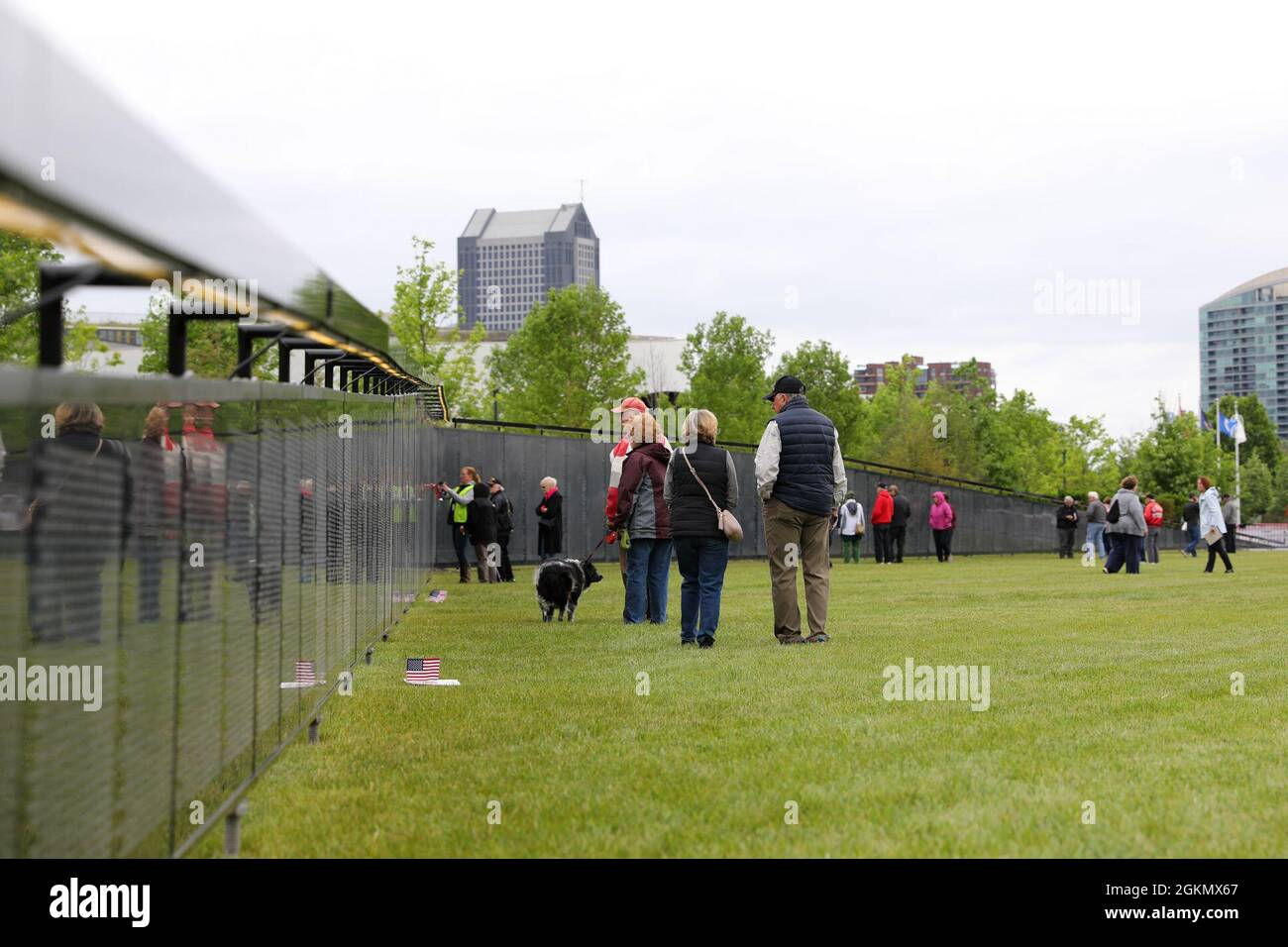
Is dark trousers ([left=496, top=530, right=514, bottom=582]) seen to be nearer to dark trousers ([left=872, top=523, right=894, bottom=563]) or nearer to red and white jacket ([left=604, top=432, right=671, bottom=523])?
red and white jacket ([left=604, top=432, right=671, bottom=523])

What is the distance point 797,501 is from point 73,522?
9836 mm

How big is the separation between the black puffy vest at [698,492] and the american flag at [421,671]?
333 centimetres

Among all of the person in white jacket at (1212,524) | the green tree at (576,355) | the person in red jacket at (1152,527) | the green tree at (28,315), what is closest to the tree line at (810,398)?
the green tree at (576,355)

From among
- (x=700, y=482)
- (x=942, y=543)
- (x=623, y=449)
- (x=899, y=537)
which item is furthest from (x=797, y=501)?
(x=942, y=543)

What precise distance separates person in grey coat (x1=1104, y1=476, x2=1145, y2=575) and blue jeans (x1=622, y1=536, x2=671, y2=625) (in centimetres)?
1484

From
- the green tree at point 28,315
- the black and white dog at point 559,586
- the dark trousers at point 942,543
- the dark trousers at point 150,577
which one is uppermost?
the green tree at point 28,315

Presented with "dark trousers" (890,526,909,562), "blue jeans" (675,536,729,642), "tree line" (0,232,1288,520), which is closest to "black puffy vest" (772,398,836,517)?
"blue jeans" (675,536,729,642)

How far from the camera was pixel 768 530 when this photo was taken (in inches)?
539

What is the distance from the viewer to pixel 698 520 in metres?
13.6

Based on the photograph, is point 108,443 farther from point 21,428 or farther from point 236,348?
point 236,348

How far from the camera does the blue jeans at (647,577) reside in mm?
15797

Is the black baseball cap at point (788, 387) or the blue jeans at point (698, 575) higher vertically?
the black baseball cap at point (788, 387)

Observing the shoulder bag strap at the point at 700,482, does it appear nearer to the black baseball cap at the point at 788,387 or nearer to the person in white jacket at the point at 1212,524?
the black baseball cap at the point at 788,387
